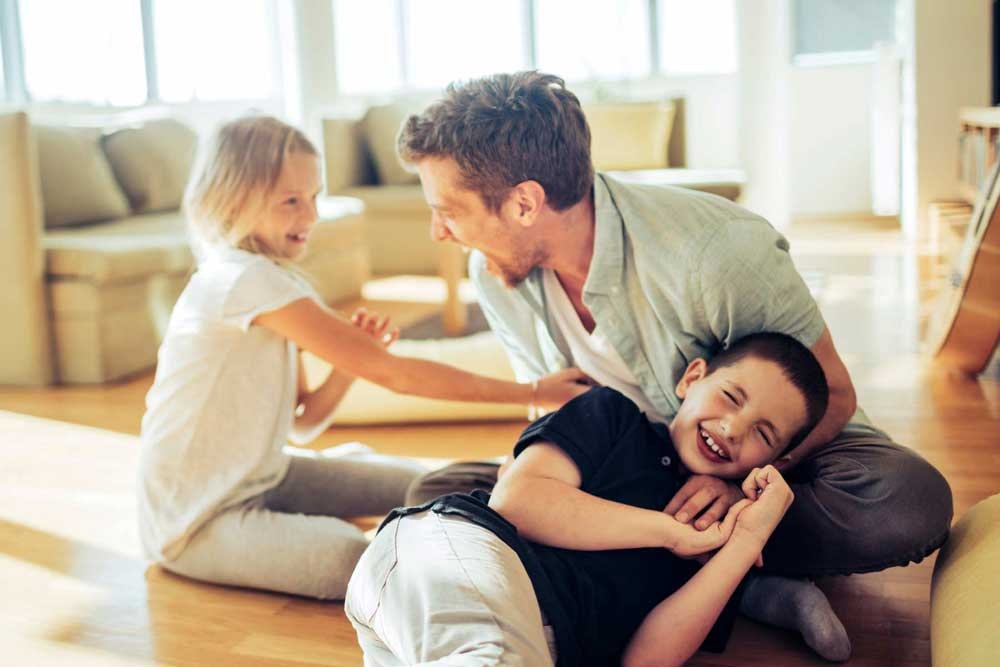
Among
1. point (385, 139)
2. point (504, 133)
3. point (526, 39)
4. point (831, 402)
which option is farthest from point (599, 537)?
point (526, 39)

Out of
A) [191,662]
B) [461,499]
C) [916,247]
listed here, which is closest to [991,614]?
[461,499]

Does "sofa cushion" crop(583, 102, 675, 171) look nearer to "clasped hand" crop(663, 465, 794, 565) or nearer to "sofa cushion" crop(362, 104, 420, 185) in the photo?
"sofa cushion" crop(362, 104, 420, 185)

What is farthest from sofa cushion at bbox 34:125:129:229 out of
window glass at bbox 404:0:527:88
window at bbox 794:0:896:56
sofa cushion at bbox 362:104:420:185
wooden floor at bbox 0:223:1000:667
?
window at bbox 794:0:896:56

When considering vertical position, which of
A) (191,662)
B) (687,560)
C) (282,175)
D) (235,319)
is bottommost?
(191,662)

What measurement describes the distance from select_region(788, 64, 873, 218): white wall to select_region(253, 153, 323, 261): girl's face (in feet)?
21.2

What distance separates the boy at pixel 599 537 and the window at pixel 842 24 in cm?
701


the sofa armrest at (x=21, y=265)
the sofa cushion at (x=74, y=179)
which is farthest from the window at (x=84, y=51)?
the sofa armrest at (x=21, y=265)

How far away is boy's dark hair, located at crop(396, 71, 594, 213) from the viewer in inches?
63.0

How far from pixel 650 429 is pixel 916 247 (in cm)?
487

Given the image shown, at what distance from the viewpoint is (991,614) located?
4.11 feet

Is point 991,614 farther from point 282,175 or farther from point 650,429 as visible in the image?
point 282,175

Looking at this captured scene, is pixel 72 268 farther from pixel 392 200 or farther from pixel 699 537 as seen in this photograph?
pixel 699 537

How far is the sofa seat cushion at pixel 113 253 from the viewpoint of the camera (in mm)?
3441

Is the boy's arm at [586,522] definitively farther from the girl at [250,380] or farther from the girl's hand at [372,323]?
the girl's hand at [372,323]
